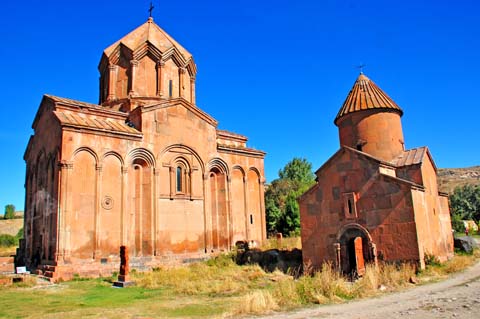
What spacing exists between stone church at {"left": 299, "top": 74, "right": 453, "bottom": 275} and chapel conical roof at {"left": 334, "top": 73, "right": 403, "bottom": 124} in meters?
0.04

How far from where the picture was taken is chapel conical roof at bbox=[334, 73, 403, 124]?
15.0 metres

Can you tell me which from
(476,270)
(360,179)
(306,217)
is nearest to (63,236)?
(306,217)

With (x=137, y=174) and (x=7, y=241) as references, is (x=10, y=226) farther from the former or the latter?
(x=137, y=174)

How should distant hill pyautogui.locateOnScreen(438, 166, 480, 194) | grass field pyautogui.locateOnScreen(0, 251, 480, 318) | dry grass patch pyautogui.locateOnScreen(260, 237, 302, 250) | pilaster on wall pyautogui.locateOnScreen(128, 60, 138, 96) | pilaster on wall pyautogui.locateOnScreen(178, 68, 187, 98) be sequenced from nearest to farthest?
grass field pyautogui.locateOnScreen(0, 251, 480, 318) < dry grass patch pyautogui.locateOnScreen(260, 237, 302, 250) < pilaster on wall pyautogui.locateOnScreen(128, 60, 138, 96) < pilaster on wall pyautogui.locateOnScreen(178, 68, 187, 98) < distant hill pyautogui.locateOnScreen(438, 166, 480, 194)

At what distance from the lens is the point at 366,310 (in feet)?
22.2

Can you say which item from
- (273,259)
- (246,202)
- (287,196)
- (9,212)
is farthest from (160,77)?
(9,212)

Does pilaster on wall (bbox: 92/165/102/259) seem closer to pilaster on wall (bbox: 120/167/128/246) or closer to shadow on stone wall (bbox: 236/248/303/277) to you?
pilaster on wall (bbox: 120/167/128/246)

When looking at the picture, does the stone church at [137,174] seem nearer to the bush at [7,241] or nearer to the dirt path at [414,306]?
the dirt path at [414,306]

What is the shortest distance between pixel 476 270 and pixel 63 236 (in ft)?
43.5

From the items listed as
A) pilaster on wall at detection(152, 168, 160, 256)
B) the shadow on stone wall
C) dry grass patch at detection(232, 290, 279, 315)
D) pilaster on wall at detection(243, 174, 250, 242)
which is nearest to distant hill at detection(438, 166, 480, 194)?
pilaster on wall at detection(243, 174, 250, 242)

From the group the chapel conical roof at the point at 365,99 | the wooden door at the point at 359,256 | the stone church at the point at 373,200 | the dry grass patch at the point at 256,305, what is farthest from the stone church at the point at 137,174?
the dry grass patch at the point at 256,305

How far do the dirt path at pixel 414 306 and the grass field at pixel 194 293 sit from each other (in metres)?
0.59

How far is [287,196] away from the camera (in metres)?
32.6

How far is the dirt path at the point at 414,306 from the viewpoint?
20.6 ft
